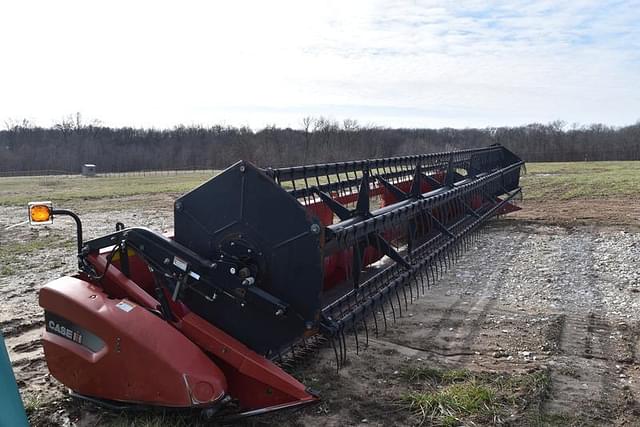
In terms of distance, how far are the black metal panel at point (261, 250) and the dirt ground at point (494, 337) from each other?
69cm

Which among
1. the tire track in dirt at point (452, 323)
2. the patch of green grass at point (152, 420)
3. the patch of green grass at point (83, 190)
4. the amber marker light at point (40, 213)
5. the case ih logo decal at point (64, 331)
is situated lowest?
the patch of green grass at point (83, 190)

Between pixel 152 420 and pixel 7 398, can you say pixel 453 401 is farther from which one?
pixel 7 398

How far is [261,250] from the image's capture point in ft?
11.6

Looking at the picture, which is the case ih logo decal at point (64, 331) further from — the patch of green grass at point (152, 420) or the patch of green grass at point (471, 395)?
the patch of green grass at point (471, 395)

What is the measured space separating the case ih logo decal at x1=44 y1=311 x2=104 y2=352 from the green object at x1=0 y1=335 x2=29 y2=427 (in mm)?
1213

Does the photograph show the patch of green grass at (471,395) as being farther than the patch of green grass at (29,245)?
No

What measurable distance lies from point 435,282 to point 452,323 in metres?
1.58

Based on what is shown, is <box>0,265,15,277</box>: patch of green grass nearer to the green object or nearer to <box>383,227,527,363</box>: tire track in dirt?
<box>383,227,527,363</box>: tire track in dirt

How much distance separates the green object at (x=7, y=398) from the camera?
221 centimetres

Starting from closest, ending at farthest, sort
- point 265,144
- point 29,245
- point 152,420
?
point 152,420 → point 29,245 → point 265,144

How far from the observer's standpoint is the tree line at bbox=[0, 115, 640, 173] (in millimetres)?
55312

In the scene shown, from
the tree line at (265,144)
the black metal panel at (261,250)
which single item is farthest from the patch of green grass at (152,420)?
the tree line at (265,144)

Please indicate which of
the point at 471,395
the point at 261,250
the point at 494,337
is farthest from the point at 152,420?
the point at 494,337

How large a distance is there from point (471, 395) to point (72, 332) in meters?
2.84
